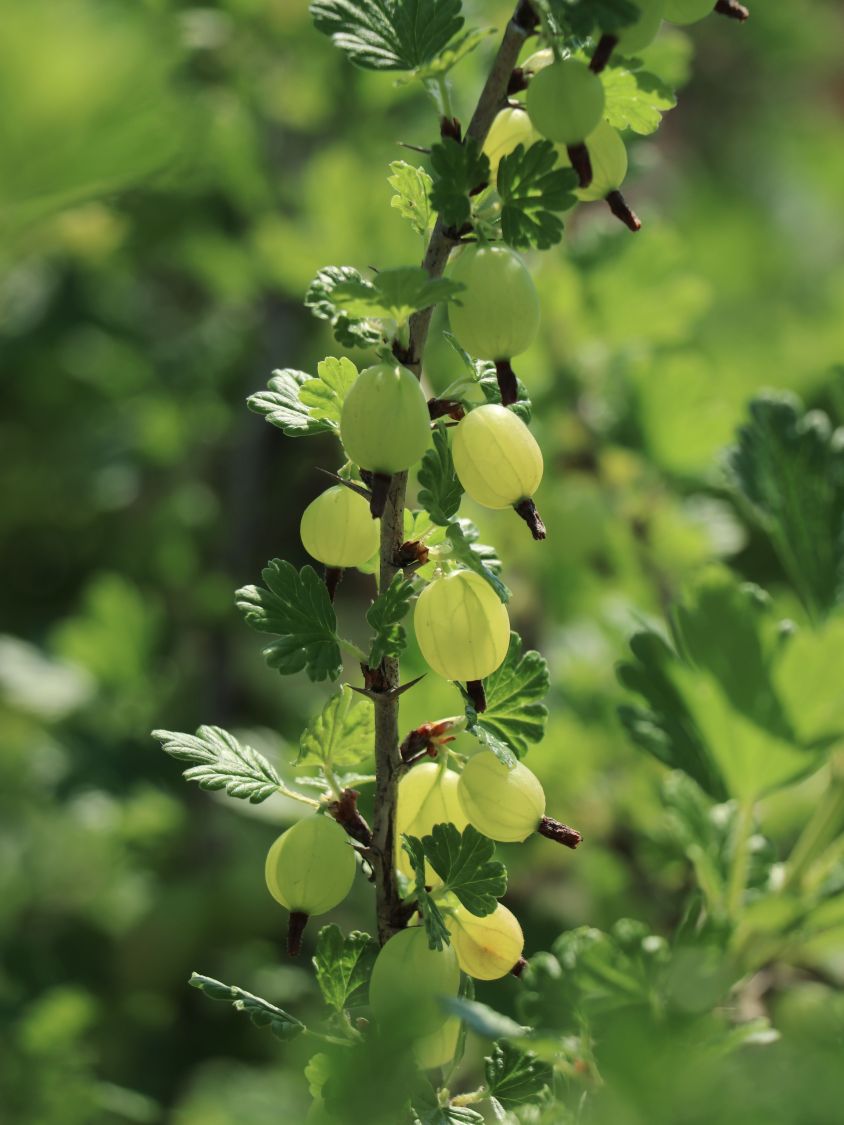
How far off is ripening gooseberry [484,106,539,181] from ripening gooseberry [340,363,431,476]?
0.07 meters

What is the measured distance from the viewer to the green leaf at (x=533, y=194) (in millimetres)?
289

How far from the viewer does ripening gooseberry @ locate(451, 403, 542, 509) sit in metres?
0.29

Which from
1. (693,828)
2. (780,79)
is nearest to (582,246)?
(693,828)

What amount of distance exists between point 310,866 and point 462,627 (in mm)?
77

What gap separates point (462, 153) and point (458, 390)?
2.9 inches

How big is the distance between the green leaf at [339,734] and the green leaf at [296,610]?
0.01m

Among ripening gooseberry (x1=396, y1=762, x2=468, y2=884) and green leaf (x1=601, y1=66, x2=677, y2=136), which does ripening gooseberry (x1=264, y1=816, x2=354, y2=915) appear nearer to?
ripening gooseberry (x1=396, y1=762, x2=468, y2=884)

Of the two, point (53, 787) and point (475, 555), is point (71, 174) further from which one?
point (53, 787)

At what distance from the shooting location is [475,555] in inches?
11.6

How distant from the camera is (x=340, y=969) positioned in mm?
322

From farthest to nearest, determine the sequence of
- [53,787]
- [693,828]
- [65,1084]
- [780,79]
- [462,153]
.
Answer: [780,79] < [53,787] < [65,1084] < [693,828] < [462,153]

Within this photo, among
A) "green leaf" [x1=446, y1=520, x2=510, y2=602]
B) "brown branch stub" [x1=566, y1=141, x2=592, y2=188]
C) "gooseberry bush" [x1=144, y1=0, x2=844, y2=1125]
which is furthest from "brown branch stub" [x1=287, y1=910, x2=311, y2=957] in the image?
"brown branch stub" [x1=566, y1=141, x2=592, y2=188]

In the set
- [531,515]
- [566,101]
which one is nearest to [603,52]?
[566,101]

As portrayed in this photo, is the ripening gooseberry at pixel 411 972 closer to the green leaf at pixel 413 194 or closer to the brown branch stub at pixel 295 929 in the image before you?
the brown branch stub at pixel 295 929
